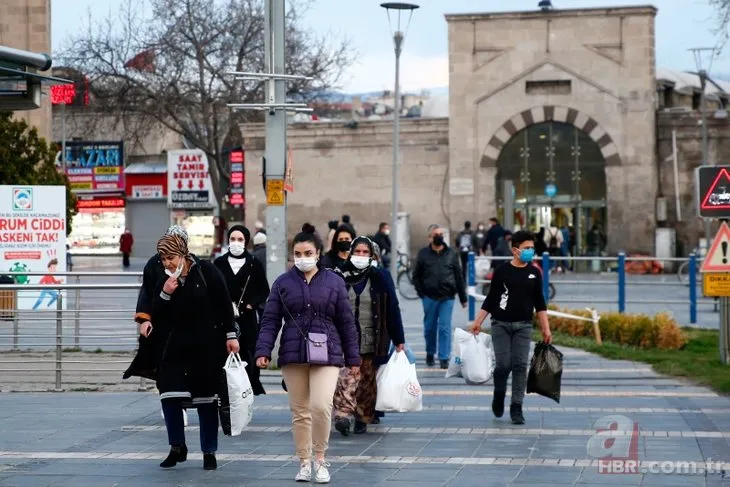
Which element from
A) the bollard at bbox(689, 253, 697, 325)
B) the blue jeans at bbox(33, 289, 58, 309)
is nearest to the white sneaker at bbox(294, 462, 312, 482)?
the blue jeans at bbox(33, 289, 58, 309)

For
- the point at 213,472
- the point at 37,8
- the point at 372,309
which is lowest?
the point at 213,472

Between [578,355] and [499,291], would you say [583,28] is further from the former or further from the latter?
[499,291]

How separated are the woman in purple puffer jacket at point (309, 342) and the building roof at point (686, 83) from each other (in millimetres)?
42998

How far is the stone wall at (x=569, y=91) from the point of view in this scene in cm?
4509

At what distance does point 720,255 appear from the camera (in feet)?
53.7

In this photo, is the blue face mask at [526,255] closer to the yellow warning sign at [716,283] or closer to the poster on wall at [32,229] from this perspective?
the yellow warning sign at [716,283]

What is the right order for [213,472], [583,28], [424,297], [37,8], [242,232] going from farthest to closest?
[583,28]
[37,8]
[424,297]
[242,232]
[213,472]

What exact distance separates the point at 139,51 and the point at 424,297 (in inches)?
1260

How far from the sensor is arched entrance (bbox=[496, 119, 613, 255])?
Result: 4553 centimetres

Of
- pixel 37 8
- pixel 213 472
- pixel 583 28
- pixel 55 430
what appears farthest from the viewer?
pixel 583 28

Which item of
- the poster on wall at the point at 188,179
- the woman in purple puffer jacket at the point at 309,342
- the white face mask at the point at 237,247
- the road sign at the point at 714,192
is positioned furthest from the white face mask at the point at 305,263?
the poster on wall at the point at 188,179

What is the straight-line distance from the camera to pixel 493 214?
4575cm

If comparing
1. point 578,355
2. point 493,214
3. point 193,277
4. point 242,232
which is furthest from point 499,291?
point 493,214

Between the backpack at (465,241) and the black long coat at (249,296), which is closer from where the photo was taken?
the black long coat at (249,296)
